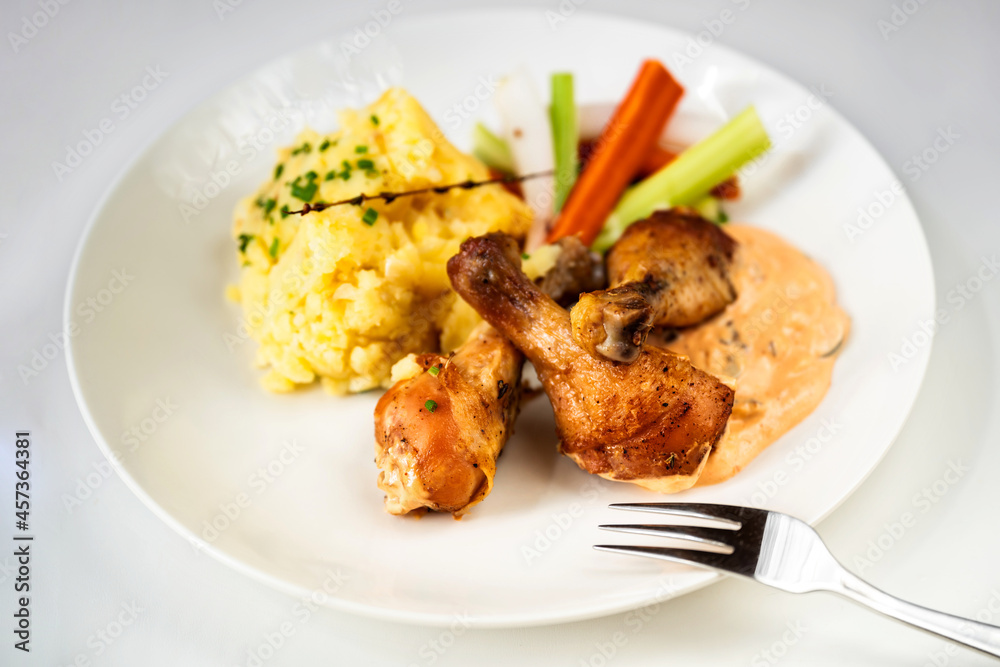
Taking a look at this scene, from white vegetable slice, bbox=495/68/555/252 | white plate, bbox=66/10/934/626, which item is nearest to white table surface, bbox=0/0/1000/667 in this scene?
white plate, bbox=66/10/934/626

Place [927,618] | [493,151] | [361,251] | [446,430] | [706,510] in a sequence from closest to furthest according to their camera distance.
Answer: [927,618] < [706,510] < [446,430] < [361,251] < [493,151]

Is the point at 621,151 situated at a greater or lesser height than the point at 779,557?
greater

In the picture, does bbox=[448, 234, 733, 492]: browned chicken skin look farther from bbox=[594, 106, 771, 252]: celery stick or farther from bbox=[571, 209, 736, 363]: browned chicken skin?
bbox=[594, 106, 771, 252]: celery stick

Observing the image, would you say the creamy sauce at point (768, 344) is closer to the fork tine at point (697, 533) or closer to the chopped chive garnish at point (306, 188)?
the fork tine at point (697, 533)

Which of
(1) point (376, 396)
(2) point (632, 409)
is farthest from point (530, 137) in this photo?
(2) point (632, 409)

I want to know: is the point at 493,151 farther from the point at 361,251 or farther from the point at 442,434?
the point at 442,434

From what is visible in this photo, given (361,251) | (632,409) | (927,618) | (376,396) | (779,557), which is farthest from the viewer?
(376,396)

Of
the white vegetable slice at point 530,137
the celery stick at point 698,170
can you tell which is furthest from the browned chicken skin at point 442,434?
the celery stick at point 698,170
